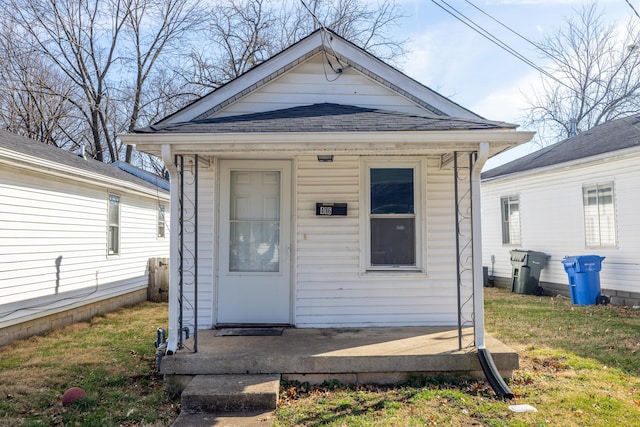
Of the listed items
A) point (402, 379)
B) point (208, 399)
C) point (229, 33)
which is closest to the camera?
point (208, 399)

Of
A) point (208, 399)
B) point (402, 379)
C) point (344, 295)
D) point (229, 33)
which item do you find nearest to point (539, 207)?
point (344, 295)

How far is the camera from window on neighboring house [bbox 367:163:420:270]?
5902mm

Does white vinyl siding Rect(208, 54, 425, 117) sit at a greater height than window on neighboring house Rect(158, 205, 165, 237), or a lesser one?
greater

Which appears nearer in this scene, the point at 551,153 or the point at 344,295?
the point at 344,295

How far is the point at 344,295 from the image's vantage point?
19.1 feet

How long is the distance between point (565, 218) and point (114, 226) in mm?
10492

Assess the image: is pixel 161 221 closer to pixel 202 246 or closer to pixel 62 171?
pixel 62 171

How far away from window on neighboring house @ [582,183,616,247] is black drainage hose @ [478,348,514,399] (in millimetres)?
6900

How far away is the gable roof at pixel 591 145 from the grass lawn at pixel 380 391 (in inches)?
176

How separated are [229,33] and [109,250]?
39.7ft

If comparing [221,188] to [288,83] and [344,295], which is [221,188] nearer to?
[288,83]

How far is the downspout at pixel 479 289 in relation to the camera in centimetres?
431

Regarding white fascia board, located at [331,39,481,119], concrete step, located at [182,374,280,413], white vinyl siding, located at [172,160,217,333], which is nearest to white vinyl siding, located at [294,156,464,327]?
white fascia board, located at [331,39,481,119]

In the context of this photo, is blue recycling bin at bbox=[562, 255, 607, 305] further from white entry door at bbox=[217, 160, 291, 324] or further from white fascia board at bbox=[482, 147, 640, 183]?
white entry door at bbox=[217, 160, 291, 324]
